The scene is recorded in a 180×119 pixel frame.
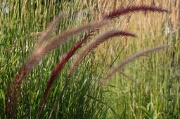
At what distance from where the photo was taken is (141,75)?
182 inches

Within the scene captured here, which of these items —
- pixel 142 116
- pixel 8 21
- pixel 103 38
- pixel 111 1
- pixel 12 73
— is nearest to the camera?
pixel 103 38

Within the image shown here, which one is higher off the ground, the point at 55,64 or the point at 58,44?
the point at 58,44

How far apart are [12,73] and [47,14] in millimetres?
527

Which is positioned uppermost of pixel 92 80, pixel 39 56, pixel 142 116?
pixel 39 56

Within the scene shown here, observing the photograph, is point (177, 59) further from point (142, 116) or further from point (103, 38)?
point (103, 38)

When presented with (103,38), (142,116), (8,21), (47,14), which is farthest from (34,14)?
(142,116)

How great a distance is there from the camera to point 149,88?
4.40 m

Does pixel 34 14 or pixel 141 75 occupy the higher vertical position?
pixel 34 14

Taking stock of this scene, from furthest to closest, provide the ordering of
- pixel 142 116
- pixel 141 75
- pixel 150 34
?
pixel 150 34 → pixel 141 75 → pixel 142 116

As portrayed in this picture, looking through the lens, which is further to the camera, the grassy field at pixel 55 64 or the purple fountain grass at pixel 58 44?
the grassy field at pixel 55 64

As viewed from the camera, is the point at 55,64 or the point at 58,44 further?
the point at 55,64

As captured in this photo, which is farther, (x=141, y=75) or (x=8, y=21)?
(x=141, y=75)

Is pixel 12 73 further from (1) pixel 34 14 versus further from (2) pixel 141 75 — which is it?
(2) pixel 141 75

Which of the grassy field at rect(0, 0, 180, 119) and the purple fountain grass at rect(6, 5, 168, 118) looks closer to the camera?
the purple fountain grass at rect(6, 5, 168, 118)
